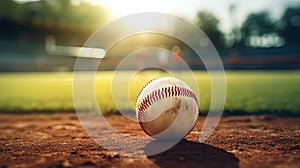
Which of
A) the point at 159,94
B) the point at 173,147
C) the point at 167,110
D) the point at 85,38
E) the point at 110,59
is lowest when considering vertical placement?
the point at 110,59

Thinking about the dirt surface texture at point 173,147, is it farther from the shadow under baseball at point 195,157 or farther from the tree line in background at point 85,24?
the tree line in background at point 85,24

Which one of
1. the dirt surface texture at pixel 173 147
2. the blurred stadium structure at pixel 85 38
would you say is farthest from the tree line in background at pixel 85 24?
the dirt surface texture at pixel 173 147

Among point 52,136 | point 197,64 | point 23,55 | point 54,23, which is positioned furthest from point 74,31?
point 52,136

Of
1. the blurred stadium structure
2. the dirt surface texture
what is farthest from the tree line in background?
the dirt surface texture

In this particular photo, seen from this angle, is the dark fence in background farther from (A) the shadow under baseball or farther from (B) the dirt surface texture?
(A) the shadow under baseball

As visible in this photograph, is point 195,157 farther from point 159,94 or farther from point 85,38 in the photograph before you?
point 85,38

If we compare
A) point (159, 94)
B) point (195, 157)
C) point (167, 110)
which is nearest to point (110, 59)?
point (159, 94)

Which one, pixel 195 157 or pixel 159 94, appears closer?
pixel 195 157
